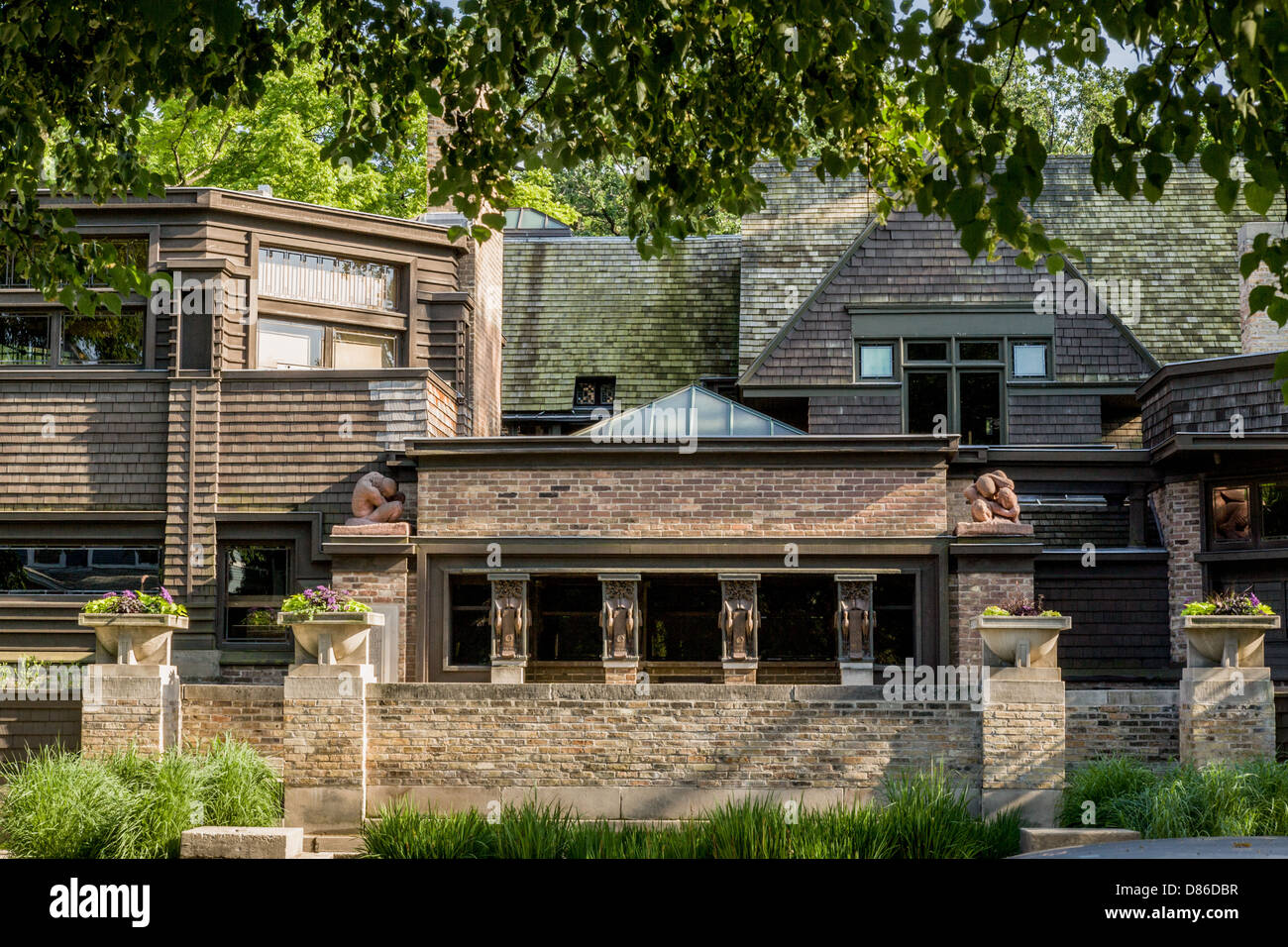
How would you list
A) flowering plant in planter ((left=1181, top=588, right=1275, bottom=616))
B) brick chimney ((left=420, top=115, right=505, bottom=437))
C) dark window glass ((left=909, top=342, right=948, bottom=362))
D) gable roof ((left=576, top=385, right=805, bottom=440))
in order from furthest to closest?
dark window glass ((left=909, top=342, right=948, bottom=362))
brick chimney ((left=420, top=115, right=505, bottom=437))
gable roof ((left=576, top=385, right=805, bottom=440))
flowering plant in planter ((left=1181, top=588, right=1275, bottom=616))

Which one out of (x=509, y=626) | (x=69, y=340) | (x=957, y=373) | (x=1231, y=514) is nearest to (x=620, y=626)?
(x=509, y=626)

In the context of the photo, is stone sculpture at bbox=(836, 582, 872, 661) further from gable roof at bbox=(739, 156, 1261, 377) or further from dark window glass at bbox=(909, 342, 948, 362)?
dark window glass at bbox=(909, 342, 948, 362)

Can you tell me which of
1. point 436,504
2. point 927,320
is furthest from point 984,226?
point 927,320

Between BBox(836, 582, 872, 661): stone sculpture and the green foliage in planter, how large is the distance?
452 centimetres

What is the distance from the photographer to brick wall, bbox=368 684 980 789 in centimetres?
1405

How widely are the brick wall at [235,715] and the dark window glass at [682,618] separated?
5.40 m

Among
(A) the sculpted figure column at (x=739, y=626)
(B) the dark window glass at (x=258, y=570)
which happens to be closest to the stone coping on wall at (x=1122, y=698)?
(A) the sculpted figure column at (x=739, y=626)

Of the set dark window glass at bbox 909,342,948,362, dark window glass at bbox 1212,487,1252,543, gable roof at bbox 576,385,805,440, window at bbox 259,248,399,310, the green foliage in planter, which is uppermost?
window at bbox 259,248,399,310

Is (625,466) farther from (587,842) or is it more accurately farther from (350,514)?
(587,842)

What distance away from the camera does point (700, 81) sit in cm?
1046

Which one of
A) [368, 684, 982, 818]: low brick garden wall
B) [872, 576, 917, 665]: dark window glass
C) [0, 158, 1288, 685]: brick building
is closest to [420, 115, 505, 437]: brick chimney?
[0, 158, 1288, 685]: brick building

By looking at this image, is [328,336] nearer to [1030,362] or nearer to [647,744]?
[647,744]

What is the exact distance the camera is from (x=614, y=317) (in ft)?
87.8

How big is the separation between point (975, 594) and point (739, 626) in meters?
2.97
